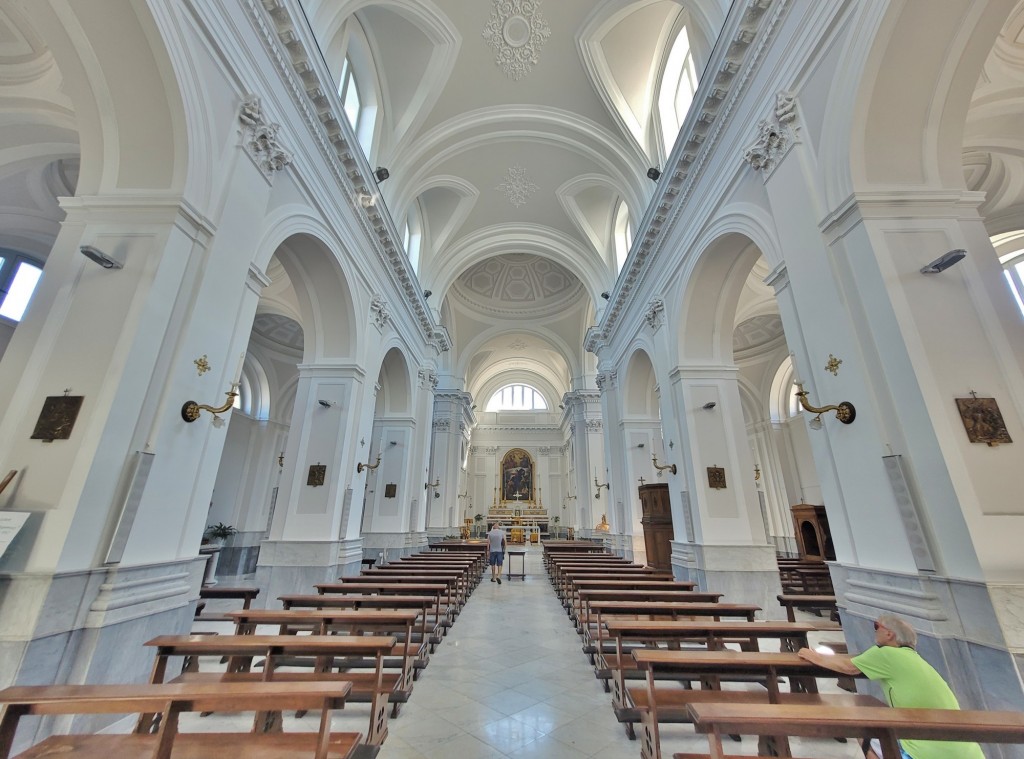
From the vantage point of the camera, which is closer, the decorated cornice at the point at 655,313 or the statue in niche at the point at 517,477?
the decorated cornice at the point at 655,313

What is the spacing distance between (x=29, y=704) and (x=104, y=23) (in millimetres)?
4780

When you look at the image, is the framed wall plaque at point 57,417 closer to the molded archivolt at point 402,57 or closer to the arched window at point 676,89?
the molded archivolt at point 402,57

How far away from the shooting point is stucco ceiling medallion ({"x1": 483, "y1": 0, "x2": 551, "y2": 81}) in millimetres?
8172

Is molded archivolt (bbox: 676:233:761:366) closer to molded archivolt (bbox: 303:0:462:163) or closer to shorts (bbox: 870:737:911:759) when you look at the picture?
shorts (bbox: 870:737:911:759)

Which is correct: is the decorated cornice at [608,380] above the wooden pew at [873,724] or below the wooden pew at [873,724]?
above

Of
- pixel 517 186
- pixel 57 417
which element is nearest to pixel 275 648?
pixel 57 417

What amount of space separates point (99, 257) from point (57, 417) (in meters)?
1.25

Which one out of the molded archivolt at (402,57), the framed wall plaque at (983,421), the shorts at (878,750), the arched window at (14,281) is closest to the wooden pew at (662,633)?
the shorts at (878,750)

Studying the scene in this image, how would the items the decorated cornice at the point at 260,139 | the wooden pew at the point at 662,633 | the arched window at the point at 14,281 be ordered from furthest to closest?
1. the arched window at the point at 14,281
2. the decorated cornice at the point at 260,139
3. the wooden pew at the point at 662,633

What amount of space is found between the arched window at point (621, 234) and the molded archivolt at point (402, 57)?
5911 millimetres

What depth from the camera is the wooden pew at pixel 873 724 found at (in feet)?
4.85

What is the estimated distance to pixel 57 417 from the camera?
3.05m

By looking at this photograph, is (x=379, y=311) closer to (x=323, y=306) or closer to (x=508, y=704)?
(x=323, y=306)

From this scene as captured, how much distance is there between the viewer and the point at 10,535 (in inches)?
103
